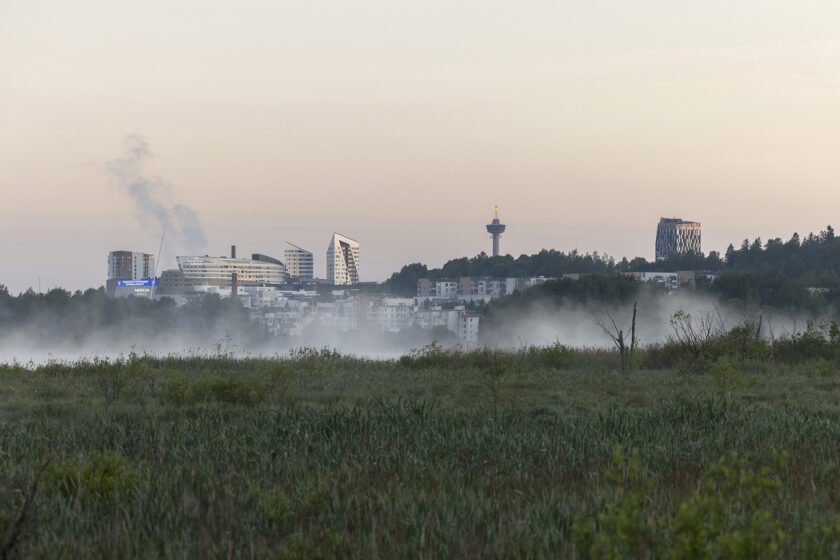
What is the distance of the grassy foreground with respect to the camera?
3924mm

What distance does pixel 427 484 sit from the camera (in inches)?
219

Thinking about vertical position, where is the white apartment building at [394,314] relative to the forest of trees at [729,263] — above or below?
below

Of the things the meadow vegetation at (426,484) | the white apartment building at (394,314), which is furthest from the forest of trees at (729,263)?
the meadow vegetation at (426,484)

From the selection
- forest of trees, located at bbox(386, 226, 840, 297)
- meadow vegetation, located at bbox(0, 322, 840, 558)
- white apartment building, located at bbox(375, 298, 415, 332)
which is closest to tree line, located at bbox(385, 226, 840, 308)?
forest of trees, located at bbox(386, 226, 840, 297)

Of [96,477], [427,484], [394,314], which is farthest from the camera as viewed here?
[394,314]

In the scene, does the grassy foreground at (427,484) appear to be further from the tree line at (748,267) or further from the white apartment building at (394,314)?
the white apartment building at (394,314)

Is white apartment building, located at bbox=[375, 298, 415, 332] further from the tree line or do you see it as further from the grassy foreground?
the grassy foreground

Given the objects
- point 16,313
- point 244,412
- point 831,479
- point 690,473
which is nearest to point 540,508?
point 690,473

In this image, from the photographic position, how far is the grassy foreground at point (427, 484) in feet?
12.9

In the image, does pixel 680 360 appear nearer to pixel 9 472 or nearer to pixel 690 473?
pixel 690 473

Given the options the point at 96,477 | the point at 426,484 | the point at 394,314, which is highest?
the point at 96,477

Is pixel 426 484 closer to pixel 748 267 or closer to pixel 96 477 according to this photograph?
pixel 96 477

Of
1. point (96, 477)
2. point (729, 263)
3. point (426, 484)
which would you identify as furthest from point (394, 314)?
point (96, 477)

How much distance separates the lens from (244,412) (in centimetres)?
1011
